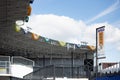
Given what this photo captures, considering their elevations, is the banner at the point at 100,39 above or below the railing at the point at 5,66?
above

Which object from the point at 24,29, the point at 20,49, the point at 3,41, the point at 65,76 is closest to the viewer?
the point at 65,76

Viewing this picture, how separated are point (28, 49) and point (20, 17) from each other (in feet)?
160

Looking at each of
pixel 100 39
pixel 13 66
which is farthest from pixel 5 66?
pixel 100 39

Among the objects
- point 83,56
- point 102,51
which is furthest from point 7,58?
point 83,56

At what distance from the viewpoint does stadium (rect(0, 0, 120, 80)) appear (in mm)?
38094

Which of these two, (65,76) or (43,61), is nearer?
(65,76)

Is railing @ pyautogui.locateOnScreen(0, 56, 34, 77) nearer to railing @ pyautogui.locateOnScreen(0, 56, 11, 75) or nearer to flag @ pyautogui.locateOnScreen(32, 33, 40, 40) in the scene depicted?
railing @ pyautogui.locateOnScreen(0, 56, 11, 75)

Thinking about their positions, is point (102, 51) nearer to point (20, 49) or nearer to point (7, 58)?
point (7, 58)

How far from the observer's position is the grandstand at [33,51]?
38.1m

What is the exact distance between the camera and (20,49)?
96.5m

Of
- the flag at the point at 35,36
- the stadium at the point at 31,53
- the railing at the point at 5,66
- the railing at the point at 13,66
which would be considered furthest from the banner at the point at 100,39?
the flag at the point at 35,36

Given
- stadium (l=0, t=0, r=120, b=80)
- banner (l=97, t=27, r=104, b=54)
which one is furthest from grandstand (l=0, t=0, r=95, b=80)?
banner (l=97, t=27, r=104, b=54)

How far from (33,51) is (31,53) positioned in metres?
2.42

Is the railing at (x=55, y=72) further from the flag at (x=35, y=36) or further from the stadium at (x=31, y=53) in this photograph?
the flag at (x=35, y=36)
